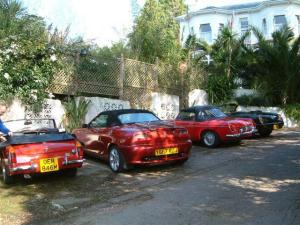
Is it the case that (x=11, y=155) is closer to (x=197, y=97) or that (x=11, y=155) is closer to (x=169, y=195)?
(x=169, y=195)

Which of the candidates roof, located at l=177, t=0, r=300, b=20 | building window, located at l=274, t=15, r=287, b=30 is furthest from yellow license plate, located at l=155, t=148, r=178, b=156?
roof, located at l=177, t=0, r=300, b=20

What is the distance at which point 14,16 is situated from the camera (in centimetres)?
1630

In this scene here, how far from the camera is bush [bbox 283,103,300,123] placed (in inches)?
849

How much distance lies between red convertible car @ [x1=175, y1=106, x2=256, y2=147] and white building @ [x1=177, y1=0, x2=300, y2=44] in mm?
26483

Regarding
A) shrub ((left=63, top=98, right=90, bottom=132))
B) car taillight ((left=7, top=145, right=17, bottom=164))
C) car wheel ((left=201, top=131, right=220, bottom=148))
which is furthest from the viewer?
shrub ((left=63, top=98, right=90, bottom=132))

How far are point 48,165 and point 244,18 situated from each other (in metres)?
37.7

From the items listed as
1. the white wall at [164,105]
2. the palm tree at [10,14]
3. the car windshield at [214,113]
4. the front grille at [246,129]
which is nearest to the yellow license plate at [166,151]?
the front grille at [246,129]

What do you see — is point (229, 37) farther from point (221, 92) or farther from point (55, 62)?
point (55, 62)

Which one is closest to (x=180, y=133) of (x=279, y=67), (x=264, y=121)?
(x=264, y=121)

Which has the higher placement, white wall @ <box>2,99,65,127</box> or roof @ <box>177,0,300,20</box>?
roof @ <box>177,0,300,20</box>

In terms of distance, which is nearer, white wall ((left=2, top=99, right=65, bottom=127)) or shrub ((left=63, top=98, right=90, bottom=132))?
white wall ((left=2, top=99, right=65, bottom=127))

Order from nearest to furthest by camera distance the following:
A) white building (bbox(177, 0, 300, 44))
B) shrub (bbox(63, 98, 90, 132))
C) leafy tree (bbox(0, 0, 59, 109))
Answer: leafy tree (bbox(0, 0, 59, 109))
shrub (bbox(63, 98, 90, 132))
white building (bbox(177, 0, 300, 44))

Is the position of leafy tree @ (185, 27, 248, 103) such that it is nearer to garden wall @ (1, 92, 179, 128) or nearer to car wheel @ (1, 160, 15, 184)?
garden wall @ (1, 92, 179, 128)

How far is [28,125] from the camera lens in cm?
950
